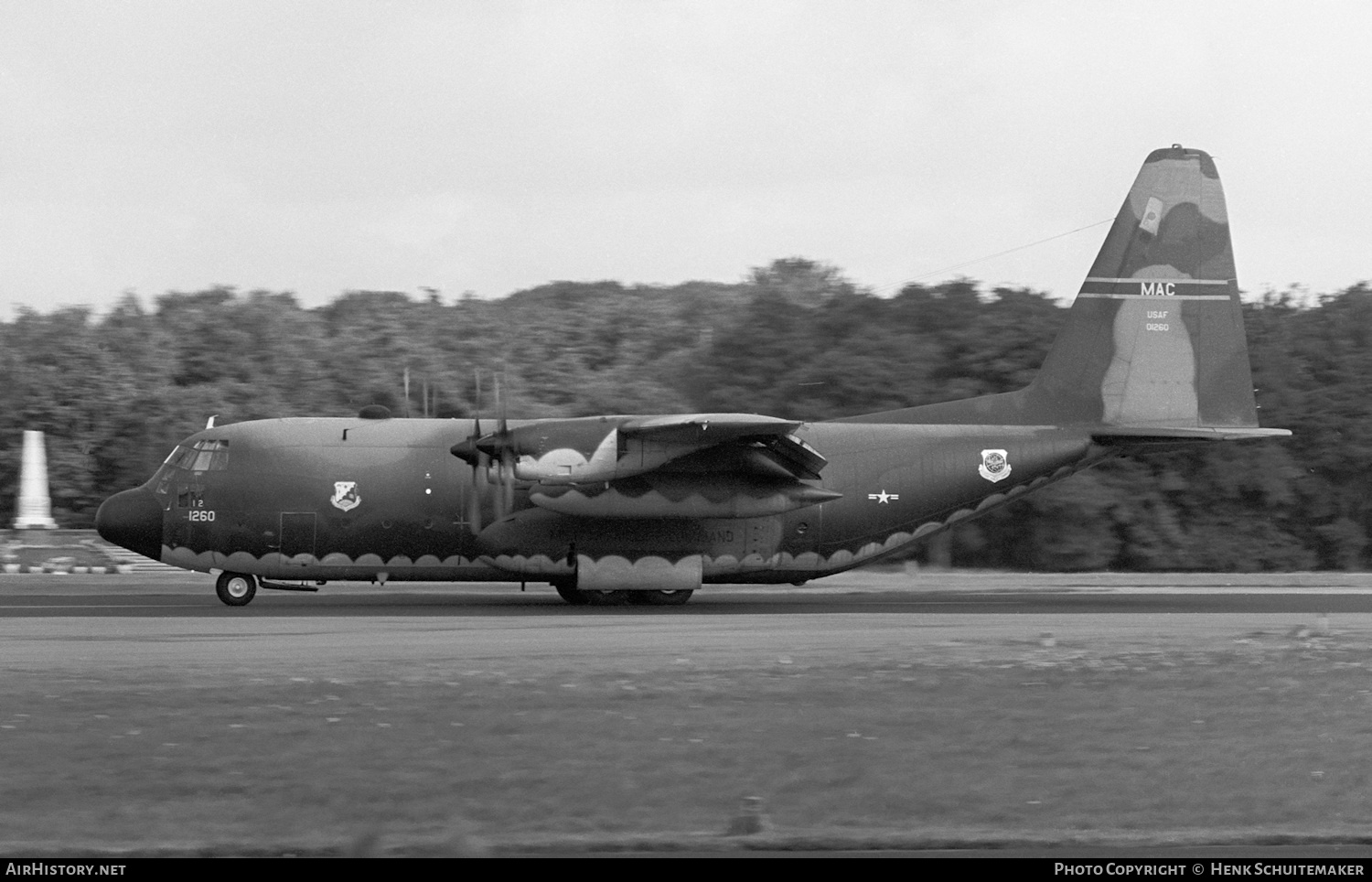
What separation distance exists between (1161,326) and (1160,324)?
0.03m

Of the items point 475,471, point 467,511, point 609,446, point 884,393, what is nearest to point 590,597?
point 467,511

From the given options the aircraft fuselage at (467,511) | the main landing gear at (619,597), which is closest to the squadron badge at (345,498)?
the aircraft fuselage at (467,511)

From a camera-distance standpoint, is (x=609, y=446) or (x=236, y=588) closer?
(x=609, y=446)

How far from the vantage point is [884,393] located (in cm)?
3106

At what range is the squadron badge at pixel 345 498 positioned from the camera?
20.8 metres

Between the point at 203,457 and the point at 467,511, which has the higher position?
the point at 203,457

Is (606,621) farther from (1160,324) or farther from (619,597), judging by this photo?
(1160,324)

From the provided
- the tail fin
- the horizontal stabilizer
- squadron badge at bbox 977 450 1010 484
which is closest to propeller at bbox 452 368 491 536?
squadron badge at bbox 977 450 1010 484

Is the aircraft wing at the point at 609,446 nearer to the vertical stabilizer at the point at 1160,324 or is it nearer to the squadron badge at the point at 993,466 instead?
the squadron badge at the point at 993,466

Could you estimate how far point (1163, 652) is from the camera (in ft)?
50.6

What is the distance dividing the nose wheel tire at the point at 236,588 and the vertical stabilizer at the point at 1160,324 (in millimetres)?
12064

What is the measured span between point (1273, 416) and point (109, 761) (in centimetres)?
2879

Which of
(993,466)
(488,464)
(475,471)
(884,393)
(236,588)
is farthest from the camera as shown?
(884,393)
